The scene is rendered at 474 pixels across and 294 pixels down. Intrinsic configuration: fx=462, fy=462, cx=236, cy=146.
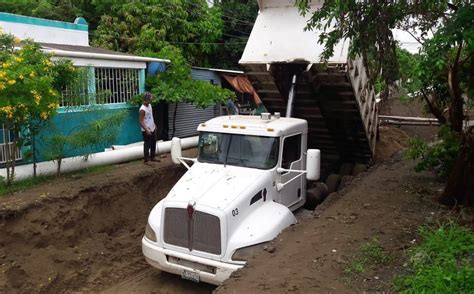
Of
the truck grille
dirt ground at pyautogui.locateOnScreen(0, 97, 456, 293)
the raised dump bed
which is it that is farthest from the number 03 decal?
the raised dump bed

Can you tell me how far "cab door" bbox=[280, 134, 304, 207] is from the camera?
771cm

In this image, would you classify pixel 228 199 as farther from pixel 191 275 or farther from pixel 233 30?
pixel 233 30

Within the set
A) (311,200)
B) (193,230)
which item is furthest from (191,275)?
(311,200)

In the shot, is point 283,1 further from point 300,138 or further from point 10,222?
point 10,222

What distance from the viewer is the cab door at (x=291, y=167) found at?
25.3ft

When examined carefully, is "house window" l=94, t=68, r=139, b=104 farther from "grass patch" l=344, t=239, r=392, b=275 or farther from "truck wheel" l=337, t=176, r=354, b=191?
"grass patch" l=344, t=239, r=392, b=275

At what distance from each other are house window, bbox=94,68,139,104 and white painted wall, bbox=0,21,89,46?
228 centimetres

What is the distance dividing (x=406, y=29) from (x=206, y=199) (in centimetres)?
460

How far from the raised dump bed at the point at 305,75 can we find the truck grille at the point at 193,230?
4.38 meters

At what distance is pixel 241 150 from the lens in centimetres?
756

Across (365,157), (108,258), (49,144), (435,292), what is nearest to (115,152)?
(49,144)

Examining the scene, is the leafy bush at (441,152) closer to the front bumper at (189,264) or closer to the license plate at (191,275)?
the front bumper at (189,264)

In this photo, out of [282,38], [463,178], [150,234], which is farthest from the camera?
[282,38]

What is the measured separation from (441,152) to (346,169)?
12.5ft
